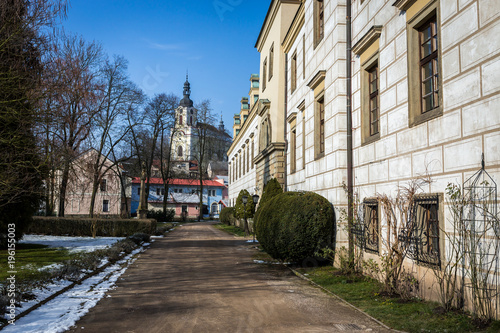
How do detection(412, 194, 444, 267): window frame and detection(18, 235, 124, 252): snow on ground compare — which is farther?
detection(18, 235, 124, 252): snow on ground

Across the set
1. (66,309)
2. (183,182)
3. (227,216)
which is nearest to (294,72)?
(66,309)

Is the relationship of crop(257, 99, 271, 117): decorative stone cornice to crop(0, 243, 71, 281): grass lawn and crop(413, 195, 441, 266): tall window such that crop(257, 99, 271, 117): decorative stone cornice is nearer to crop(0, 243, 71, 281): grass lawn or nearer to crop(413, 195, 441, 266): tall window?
crop(0, 243, 71, 281): grass lawn

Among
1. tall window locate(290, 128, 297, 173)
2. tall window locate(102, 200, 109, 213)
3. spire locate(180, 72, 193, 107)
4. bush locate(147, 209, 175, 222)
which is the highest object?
spire locate(180, 72, 193, 107)

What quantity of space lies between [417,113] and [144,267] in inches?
353

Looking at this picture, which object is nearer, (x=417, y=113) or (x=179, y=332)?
(x=179, y=332)

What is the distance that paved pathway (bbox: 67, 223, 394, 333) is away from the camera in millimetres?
6086

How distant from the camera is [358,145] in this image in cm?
1067

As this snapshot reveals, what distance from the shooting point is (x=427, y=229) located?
745 centimetres

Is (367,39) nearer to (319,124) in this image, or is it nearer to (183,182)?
(319,124)

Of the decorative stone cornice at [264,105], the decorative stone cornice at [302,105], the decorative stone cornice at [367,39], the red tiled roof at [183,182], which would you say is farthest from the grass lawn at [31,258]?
the red tiled roof at [183,182]

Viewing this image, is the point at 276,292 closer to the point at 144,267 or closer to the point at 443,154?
the point at 443,154

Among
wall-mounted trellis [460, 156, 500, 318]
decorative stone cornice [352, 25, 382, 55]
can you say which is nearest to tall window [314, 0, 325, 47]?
decorative stone cornice [352, 25, 382, 55]

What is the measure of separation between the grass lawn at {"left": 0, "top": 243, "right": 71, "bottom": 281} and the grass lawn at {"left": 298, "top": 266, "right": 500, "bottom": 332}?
7.51 meters

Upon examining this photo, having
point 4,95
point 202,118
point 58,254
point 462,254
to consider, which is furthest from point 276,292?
point 202,118
